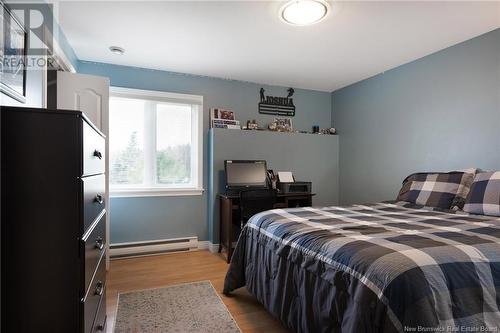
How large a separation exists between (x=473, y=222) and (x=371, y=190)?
6.56ft

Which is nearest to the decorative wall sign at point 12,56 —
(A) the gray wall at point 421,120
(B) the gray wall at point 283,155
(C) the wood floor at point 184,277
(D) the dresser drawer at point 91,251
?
(D) the dresser drawer at point 91,251

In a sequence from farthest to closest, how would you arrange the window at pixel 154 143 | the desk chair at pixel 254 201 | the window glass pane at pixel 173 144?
the window glass pane at pixel 173 144 < the window at pixel 154 143 < the desk chair at pixel 254 201

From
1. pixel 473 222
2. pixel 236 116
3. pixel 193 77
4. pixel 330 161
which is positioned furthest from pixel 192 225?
pixel 473 222

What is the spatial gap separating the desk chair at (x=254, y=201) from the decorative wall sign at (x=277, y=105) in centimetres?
142

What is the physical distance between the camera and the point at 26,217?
1000 millimetres

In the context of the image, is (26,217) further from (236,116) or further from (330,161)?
(330,161)

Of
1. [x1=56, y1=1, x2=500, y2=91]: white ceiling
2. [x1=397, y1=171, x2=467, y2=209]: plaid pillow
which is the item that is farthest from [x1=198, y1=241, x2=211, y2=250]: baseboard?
[x1=397, y1=171, x2=467, y2=209]: plaid pillow

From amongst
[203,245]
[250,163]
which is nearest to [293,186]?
[250,163]

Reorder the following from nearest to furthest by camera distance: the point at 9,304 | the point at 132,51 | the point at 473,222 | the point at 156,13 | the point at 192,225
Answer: the point at 9,304 → the point at 473,222 → the point at 156,13 → the point at 132,51 → the point at 192,225

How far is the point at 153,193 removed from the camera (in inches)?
138

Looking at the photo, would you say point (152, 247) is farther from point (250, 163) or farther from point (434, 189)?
point (434, 189)

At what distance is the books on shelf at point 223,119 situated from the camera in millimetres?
3773

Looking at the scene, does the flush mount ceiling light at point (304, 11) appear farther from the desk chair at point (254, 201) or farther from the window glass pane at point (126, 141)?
the window glass pane at point (126, 141)

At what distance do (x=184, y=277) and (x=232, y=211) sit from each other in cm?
95
